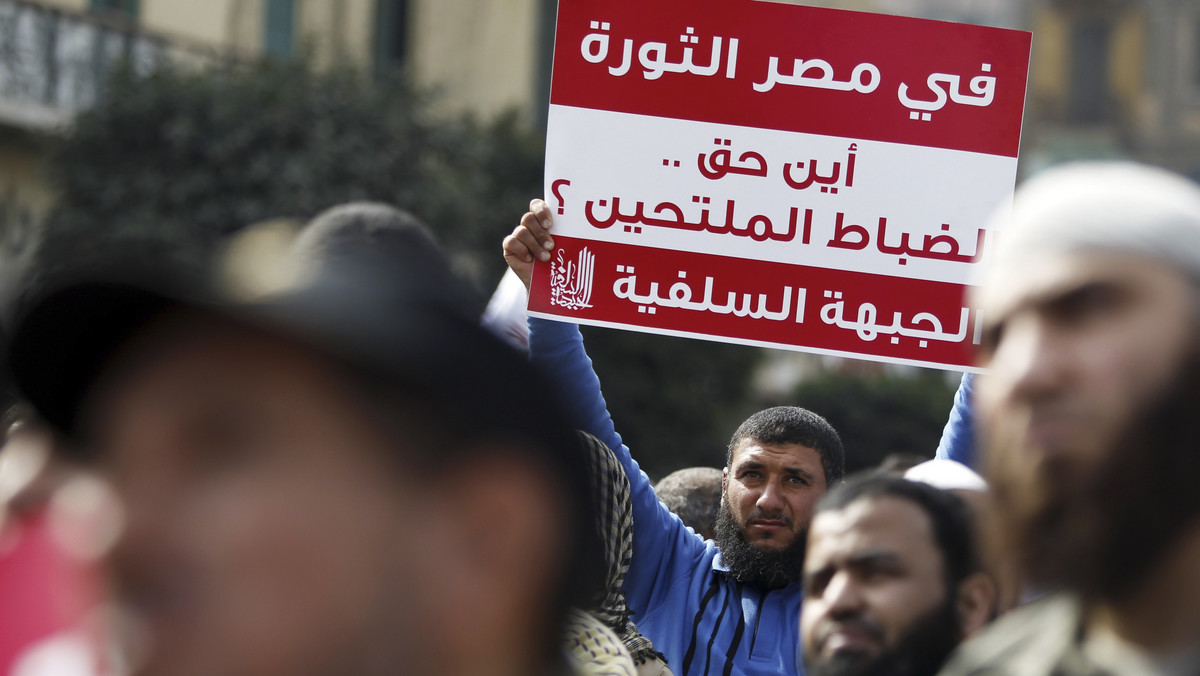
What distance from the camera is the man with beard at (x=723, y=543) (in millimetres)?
3729

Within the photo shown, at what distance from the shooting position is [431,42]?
2131 centimetres

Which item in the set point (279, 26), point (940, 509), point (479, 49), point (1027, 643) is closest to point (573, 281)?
point (940, 509)

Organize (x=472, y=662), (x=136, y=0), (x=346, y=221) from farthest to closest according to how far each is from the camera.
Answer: (x=136, y=0) → (x=346, y=221) → (x=472, y=662)

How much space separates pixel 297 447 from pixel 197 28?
60.0 ft

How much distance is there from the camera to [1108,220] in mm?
1417

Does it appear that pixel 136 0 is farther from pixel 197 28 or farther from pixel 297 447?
pixel 297 447

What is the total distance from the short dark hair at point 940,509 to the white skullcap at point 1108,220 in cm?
72

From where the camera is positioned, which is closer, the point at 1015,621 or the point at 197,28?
the point at 1015,621

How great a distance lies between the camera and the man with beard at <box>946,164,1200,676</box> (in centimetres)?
133

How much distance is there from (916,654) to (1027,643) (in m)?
0.49

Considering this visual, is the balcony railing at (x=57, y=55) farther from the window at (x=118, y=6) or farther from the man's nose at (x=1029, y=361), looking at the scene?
the man's nose at (x=1029, y=361)

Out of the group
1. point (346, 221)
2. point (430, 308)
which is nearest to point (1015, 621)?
point (430, 308)

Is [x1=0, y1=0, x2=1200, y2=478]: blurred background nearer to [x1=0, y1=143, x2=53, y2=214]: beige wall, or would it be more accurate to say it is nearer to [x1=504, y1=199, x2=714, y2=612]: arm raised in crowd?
[x1=0, y1=143, x2=53, y2=214]: beige wall

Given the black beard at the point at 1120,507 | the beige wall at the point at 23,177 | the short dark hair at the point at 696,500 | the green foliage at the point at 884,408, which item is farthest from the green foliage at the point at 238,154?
the black beard at the point at 1120,507
